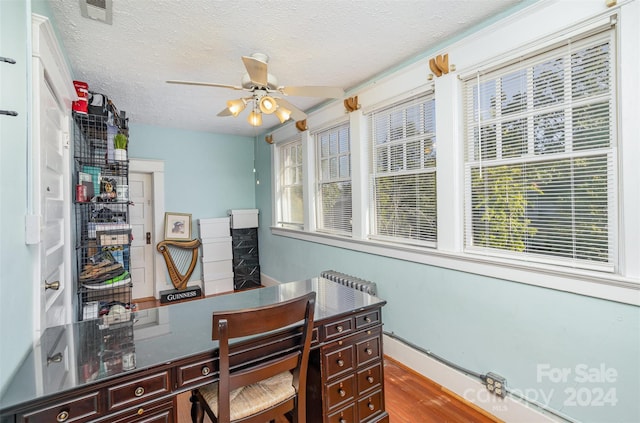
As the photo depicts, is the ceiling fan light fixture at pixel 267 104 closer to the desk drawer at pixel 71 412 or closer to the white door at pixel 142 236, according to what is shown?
the desk drawer at pixel 71 412

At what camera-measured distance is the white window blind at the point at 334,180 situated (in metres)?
3.42

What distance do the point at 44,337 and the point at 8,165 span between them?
81 centimetres

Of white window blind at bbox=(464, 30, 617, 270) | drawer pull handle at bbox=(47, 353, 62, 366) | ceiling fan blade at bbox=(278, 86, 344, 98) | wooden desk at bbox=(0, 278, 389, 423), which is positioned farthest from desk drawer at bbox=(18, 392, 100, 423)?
white window blind at bbox=(464, 30, 617, 270)

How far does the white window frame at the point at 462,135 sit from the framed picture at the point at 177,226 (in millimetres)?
3123

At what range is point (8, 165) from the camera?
110 centimetres

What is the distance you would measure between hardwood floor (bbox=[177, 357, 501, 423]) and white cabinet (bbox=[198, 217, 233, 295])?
2775mm

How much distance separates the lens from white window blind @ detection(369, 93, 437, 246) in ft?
8.20

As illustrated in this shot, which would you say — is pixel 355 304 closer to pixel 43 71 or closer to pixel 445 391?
pixel 445 391

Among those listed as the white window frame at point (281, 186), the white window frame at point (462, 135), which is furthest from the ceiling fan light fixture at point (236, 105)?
the white window frame at point (281, 186)

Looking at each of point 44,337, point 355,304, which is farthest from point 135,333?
point 355,304

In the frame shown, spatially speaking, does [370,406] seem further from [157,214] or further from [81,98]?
[157,214]

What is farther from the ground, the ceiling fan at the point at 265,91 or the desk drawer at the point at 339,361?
the ceiling fan at the point at 265,91

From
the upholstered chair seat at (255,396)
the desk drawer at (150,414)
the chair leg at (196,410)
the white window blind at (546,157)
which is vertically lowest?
the chair leg at (196,410)

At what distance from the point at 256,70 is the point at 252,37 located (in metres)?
0.47
